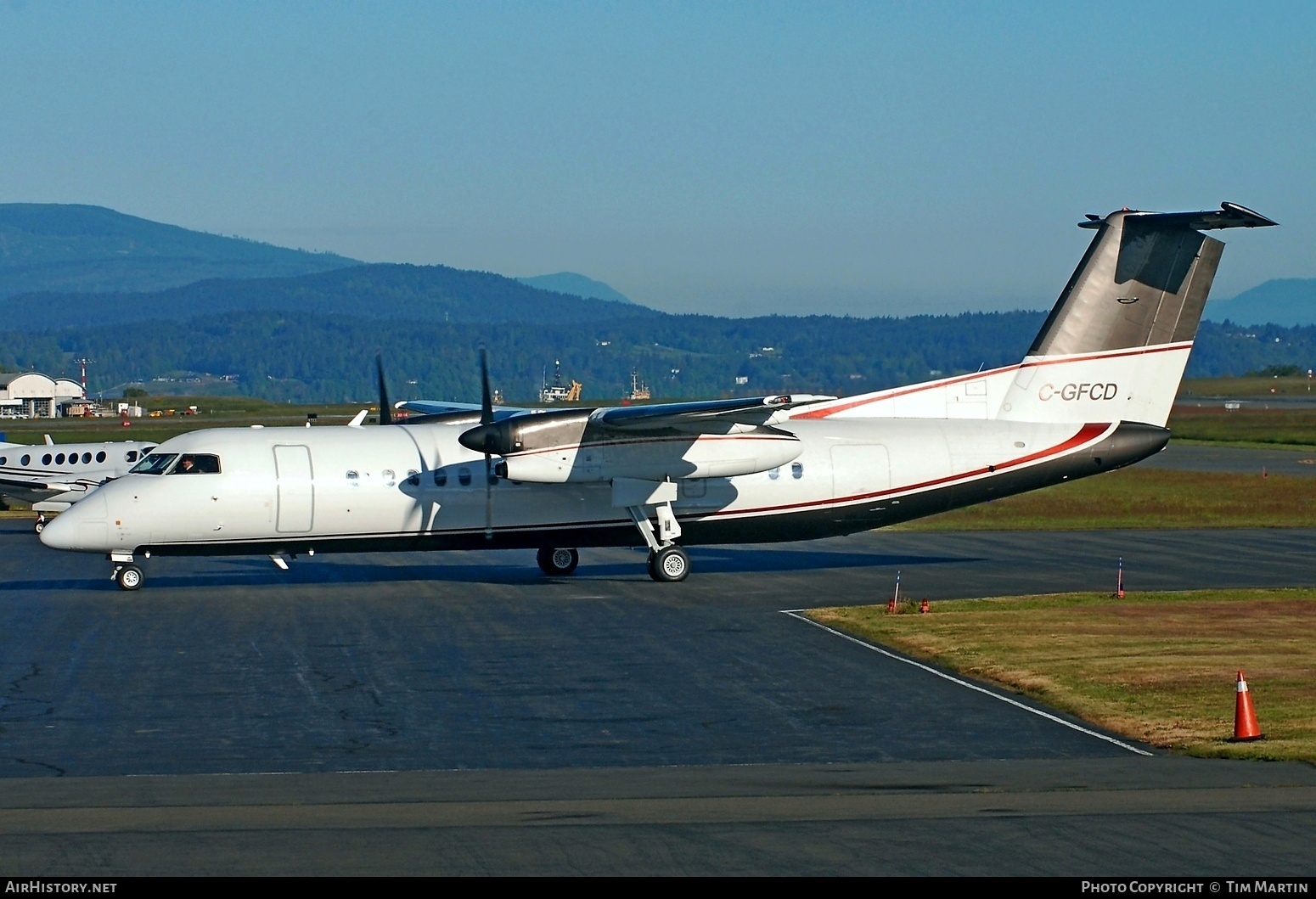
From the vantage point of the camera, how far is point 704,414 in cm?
2528

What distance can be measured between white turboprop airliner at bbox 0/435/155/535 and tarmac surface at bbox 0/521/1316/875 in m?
14.0

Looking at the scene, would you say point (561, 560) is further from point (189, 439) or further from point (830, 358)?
point (830, 358)

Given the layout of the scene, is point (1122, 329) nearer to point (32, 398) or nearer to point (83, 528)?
point (83, 528)

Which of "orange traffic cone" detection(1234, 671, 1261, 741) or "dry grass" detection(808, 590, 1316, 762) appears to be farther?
"dry grass" detection(808, 590, 1316, 762)

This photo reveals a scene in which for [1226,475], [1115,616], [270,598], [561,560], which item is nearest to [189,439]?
[270,598]

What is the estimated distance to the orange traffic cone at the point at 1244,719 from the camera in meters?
13.8

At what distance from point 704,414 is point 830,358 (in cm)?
1437

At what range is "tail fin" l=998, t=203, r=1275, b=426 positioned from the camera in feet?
90.2

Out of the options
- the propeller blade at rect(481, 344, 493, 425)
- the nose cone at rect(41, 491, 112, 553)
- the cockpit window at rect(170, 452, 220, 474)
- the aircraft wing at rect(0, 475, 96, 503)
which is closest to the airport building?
the aircraft wing at rect(0, 475, 96, 503)

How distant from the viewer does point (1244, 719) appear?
1392 cm

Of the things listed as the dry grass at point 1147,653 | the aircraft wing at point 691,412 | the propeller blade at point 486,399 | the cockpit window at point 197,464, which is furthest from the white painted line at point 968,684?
the cockpit window at point 197,464

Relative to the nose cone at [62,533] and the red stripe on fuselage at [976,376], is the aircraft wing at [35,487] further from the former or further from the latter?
the red stripe on fuselage at [976,376]

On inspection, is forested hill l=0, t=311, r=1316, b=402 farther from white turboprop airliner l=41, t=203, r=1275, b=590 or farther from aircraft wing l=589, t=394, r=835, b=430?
aircraft wing l=589, t=394, r=835, b=430

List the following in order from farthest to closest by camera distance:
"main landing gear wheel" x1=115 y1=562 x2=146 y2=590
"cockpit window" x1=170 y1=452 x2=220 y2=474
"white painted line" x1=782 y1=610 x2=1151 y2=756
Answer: "main landing gear wheel" x1=115 y1=562 x2=146 y2=590
"cockpit window" x1=170 y1=452 x2=220 y2=474
"white painted line" x1=782 y1=610 x2=1151 y2=756
